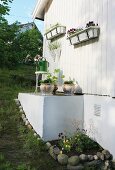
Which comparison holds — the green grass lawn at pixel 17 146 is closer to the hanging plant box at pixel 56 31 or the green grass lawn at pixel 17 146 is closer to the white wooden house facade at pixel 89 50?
the white wooden house facade at pixel 89 50

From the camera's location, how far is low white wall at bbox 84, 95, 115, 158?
757cm

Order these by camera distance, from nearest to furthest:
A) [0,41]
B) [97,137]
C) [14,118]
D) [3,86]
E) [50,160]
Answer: [50,160] < [97,137] < [14,118] < [3,86] < [0,41]

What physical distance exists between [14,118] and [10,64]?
35.3ft

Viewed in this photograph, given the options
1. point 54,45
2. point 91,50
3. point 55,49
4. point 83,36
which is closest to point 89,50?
point 91,50

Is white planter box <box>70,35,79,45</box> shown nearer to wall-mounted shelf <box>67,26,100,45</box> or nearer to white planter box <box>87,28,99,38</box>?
wall-mounted shelf <box>67,26,100,45</box>

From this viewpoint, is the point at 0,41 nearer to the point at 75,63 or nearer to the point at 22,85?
the point at 22,85

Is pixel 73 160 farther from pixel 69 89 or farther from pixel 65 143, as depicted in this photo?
pixel 69 89

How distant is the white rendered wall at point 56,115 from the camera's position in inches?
335

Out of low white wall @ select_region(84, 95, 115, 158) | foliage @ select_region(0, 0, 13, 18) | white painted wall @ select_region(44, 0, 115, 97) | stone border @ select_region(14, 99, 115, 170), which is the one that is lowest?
stone border @ select_region(14, 99, 115, 170)

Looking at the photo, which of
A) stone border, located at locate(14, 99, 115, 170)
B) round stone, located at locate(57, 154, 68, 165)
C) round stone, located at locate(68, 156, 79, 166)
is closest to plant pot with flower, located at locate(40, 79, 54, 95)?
stone border, located at locate(14, 99, 115, 170)

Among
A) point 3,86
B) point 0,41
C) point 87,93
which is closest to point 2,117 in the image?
point 87,93

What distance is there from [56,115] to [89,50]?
6.18ft

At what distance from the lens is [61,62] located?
1089 centimetres

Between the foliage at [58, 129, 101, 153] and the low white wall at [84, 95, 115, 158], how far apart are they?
0.62 feet
